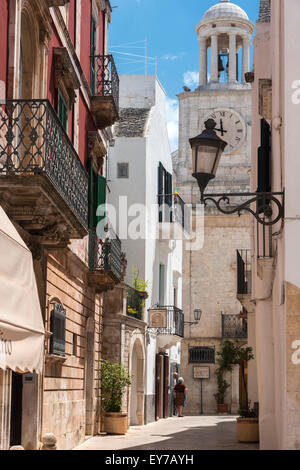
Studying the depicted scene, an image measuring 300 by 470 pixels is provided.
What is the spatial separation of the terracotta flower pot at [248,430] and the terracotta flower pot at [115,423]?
3.39 meters

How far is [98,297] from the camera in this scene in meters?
21.1

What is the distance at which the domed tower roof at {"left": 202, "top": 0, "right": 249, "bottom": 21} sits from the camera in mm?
42344

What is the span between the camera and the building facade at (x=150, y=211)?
28.8 metres

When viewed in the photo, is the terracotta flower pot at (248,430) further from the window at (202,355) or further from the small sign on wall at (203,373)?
the window at (202,355)

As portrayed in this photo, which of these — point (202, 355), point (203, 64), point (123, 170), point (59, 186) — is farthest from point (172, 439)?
point (203, 64)

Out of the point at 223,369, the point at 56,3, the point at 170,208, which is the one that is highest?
the point at 170,208

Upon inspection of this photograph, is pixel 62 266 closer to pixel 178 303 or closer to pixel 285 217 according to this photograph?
pixel 285 217

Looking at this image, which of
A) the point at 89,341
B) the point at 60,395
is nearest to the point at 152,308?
the point at 89,341

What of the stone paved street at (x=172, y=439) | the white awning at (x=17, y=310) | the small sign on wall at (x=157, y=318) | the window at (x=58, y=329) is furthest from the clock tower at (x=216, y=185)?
the white awning at (x=17, y=310)

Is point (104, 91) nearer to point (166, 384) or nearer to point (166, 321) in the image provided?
point (166, 321)

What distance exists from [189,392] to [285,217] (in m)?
30.5

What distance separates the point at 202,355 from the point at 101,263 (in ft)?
69.8

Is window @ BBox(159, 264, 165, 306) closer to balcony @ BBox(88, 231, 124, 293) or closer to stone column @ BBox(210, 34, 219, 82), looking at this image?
balcony @ BBox(88, 231, 124, 293)

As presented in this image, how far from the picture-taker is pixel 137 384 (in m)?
28.2
